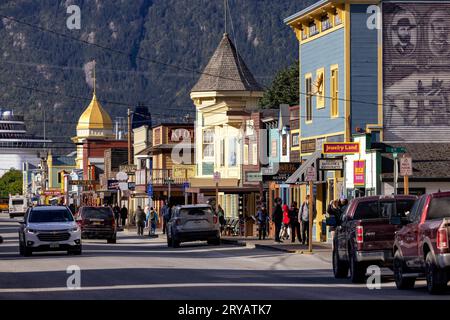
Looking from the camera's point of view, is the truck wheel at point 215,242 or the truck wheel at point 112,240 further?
the truck wheel at point 112,240

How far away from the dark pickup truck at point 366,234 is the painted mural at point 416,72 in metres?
20.0

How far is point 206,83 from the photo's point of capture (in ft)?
275

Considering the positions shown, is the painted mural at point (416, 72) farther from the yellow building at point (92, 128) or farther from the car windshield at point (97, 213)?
the yellow building at point (92, 128)

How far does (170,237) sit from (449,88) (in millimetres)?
11790

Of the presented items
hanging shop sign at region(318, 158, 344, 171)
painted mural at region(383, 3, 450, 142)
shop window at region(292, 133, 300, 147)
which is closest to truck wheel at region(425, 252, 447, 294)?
hanging shop sign at region(318, 158, 344, 171)

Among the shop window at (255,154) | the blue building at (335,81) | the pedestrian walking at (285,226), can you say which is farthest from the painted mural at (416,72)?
the shop window at (255,154)

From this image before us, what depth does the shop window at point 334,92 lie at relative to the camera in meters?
53.3

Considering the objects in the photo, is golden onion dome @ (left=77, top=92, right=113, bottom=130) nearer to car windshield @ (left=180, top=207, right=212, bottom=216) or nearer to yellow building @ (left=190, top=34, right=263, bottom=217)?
yellow building @ (left=190, top=34, right=263, bottom=217)

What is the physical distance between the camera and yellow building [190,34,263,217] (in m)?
74.7

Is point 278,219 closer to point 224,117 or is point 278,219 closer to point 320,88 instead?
point 320,88

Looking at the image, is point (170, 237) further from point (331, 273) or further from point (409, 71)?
point (331, 273)

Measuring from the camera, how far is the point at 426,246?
26.0 meters
